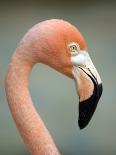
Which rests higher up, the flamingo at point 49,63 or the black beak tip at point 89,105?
the flamingo at point 49,63

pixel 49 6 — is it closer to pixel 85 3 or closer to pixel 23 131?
pixel 85 3

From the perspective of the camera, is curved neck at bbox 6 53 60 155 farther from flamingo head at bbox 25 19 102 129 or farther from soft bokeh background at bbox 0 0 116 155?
soft bokeh background at bbox 0 0 116 155

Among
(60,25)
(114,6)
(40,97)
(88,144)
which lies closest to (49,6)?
(114,6)

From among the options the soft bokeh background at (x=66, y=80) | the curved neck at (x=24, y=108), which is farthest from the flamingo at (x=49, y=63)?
the soft bokeh background at (x=66, y=80)

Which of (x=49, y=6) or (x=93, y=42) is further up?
(x=49, y=6)

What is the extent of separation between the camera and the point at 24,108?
110 cm

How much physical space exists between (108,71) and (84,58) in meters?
1.07

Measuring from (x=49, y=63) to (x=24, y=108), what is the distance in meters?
0.14

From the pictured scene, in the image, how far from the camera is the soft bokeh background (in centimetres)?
204

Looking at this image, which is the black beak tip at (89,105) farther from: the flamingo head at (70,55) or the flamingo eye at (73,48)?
the flamingo eye at (73,48)

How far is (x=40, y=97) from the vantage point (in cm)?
210

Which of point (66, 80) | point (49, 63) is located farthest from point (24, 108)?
point (66, 80)

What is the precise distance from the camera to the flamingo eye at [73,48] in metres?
1.06

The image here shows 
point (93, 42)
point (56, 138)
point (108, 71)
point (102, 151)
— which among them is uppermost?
point (93, 42)
